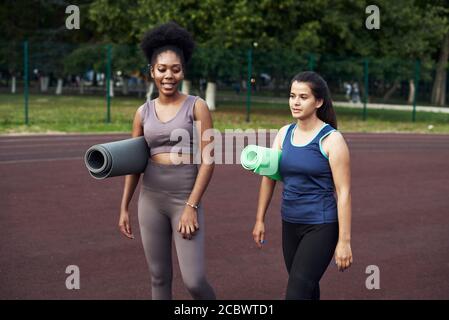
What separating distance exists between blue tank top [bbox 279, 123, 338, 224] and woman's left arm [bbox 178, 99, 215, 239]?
1.38 feet

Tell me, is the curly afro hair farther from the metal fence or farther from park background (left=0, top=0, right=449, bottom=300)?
the metal fence

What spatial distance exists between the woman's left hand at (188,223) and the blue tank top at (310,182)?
53 centimetres

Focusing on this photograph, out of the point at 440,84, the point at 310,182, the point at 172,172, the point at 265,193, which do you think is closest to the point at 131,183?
the point at 172,172

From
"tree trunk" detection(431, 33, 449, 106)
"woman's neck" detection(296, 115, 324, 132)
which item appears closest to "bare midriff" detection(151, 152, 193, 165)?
"woman's neck" detection(296, 115, 324, 132)

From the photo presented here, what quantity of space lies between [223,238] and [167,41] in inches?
127

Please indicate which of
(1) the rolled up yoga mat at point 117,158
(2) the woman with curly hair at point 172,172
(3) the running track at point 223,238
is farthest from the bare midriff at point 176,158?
(3) the running track at point 223,238

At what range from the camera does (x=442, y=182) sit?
10.7 metres

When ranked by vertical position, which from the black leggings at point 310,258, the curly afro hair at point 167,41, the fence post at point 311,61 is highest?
the fence post at point 311,61

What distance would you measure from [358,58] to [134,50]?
857 centimetres

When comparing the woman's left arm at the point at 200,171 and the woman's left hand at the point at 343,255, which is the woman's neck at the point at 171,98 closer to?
the woman's left arm at the point at 200,171

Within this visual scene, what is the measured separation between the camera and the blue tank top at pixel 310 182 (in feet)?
12.2

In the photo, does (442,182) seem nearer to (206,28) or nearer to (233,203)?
(233,203)

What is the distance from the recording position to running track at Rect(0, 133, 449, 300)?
5195mm

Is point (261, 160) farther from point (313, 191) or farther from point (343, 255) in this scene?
point (343, 255)
